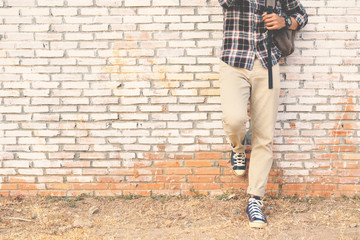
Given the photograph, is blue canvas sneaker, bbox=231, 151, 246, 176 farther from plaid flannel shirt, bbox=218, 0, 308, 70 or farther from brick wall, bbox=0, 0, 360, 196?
plaid flannel shirt, bbox=218, 0, 308, 70

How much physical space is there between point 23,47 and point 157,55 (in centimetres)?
129

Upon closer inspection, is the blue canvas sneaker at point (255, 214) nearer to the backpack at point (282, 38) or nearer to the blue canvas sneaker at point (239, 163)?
the blue canvas sneaker at point (239, 163)

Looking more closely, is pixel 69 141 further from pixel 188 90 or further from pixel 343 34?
pixel 343 34

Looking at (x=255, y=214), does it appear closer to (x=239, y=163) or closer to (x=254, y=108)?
(x=239, y=163)

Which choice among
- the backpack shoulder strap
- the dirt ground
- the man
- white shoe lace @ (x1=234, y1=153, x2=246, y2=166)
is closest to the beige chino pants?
the man

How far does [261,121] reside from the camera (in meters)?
3.23

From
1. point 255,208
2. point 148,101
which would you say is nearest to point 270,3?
point 148,101

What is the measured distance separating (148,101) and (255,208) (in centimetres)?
141

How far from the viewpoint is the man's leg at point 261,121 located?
3.15m

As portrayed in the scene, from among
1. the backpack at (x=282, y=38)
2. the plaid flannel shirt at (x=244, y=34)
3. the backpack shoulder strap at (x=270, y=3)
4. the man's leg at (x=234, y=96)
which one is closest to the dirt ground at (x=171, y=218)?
the man's leg at (x=234, y=96)

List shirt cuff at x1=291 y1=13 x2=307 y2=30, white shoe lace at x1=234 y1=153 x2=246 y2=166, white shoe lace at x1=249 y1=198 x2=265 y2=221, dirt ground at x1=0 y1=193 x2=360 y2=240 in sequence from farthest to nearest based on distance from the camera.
Result: 1. white shoe lace at x1=234 y1=153 x2=246 y2=166
2. shirt cuff at x1=291 y1=13 x2=307 y2=30
3. white shoe lace at x1=249 y1=198 x2=265 y2=221
4. dirt ground at x1=0 y1=193 x2=360 y2=240

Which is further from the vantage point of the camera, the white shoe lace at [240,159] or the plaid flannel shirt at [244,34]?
the white shoe lace at [240,159]

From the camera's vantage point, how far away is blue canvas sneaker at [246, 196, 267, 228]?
122 inches

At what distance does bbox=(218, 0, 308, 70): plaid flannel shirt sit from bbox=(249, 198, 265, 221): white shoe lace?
1.17m
